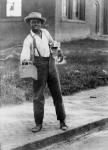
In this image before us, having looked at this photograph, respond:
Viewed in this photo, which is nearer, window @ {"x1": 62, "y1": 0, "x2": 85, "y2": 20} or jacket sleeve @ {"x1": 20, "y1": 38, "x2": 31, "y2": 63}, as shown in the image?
jacket sleeve @ {"x1": 20, "y1": 38, "x2": 31, "y2": 63}

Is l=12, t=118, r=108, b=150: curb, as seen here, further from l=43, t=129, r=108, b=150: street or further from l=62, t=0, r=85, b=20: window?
l=62, t=0, r=85, b=20: window

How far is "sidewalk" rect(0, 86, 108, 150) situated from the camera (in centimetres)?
661

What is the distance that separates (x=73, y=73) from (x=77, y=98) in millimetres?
1986

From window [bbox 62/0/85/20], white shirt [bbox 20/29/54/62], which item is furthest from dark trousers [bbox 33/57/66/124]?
window [bbox 62/0/85/20]

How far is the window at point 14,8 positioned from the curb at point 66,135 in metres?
5.12

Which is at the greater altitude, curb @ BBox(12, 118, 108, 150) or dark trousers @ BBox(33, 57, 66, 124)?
dark trousers @ BBox(33, 57, 66, 124)

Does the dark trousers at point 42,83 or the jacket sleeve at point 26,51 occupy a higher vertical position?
the jacket sleeve at point 26,51

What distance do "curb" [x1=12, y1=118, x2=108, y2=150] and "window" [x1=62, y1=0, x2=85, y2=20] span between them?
289 inches

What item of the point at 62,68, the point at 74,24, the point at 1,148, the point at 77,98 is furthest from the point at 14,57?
the point at 1,148

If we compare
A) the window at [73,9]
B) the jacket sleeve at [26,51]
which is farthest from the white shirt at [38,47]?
the window at [73,9]

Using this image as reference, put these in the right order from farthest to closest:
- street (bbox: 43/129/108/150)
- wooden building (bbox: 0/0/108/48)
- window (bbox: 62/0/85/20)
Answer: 1. window (bbox: 62/0/85/20)
2. wooden building (bbox: 0/0/108/48)
3. street (bbox: 43/129/108/150)

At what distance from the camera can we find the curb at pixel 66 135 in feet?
20.9

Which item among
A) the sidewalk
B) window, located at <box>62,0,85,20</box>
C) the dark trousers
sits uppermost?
window, located at <box>62,0,85,20</box>

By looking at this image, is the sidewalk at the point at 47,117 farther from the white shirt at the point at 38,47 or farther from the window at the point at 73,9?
the window at the point at 73,9
